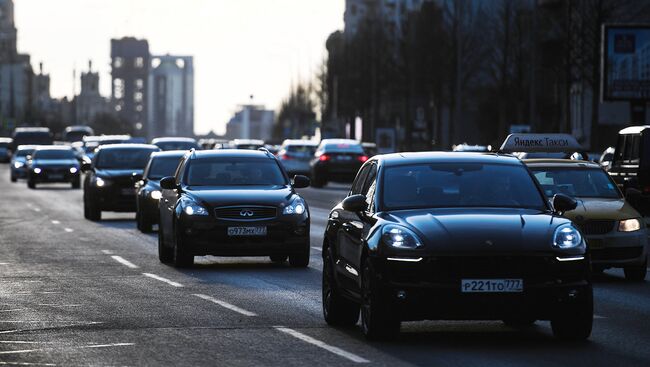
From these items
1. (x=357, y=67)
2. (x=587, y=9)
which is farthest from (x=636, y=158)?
(x=357, y=67)

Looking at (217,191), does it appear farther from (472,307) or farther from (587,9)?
(587,9)

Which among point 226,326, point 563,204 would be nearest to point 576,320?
point 563,204

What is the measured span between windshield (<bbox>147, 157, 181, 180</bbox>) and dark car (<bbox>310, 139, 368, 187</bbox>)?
28336 mm

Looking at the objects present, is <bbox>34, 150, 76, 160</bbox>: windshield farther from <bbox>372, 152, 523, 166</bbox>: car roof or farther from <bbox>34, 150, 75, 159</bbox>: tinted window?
<bbox>372, 152, 523, 166</bbox>: car roof

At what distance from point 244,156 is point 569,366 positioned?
13233mm

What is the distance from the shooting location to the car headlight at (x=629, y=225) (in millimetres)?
20078

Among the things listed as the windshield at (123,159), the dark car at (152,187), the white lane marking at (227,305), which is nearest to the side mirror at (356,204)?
the white lane marking at (227,305)

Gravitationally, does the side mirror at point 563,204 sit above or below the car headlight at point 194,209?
above

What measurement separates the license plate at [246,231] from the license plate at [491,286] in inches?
393

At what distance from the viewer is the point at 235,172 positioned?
78.1 ft

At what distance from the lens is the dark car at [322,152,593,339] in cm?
1219

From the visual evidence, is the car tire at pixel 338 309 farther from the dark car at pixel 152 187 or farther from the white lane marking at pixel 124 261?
the dark car at pixel 152 187

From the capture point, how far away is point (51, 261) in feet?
78.6

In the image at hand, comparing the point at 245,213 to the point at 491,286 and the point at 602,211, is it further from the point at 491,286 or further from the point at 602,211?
the point at 491,286
